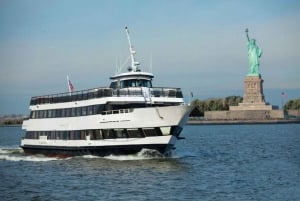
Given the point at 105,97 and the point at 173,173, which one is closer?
the point at 173,173

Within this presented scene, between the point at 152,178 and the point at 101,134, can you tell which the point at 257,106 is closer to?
the point at 101,134

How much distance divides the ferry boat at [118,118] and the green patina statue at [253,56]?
102151 mm

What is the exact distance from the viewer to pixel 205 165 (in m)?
39.1

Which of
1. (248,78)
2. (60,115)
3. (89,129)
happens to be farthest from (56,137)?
(248,78)

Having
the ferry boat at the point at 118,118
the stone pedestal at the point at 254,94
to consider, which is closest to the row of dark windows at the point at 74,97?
the ferry boat at the point at 118,118

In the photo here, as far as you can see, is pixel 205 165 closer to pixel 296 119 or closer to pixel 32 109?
pixel 32 109

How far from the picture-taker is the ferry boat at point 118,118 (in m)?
38.6

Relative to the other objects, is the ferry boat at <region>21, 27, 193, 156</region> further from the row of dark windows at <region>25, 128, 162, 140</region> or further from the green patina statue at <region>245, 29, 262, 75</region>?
the green patina statue at <region>245, 29, 262, 75</region>

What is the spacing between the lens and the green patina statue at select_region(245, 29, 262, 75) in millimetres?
144375

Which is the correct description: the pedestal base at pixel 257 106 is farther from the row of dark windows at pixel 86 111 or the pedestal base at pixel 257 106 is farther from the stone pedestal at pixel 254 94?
the row of dark windows at pixel 86 111

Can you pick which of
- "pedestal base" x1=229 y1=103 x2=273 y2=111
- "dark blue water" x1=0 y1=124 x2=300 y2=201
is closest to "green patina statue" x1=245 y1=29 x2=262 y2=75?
"pedestal base" x1=229 y1=103 x2=273 y2=111

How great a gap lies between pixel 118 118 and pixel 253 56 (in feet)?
363

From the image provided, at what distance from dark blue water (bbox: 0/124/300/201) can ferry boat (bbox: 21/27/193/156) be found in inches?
40.0

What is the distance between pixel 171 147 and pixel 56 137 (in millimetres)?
10395
